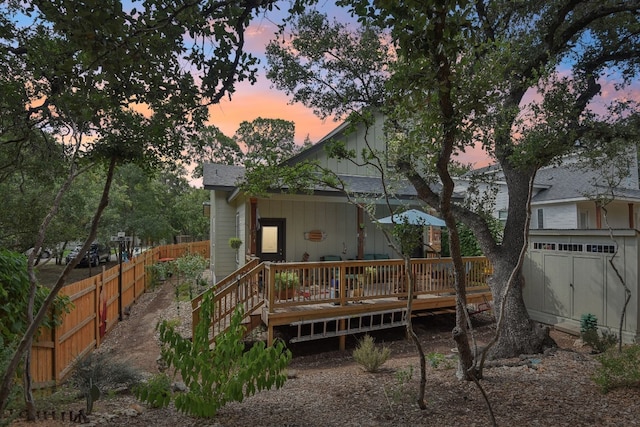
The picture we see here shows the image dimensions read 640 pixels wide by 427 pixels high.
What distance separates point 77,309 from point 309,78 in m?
6.64

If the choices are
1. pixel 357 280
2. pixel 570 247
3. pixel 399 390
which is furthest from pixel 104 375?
pixel 570 247

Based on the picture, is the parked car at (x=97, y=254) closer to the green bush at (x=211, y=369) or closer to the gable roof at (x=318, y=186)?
the gable roof at (x=318, y=186)

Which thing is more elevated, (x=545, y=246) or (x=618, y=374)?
(x=545, y=246)

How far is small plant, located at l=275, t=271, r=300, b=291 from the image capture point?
7.76m

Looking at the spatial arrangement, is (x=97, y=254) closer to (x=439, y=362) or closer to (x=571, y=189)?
(x=439, y=362)

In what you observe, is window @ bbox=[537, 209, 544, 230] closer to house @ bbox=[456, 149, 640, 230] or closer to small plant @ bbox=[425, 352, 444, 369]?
house @ bbox=[456, 149, 640, 230]

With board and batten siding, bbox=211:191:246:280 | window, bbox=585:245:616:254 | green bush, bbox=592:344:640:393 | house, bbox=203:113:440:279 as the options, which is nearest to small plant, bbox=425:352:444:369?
green bush, bbox=592:344:640:393

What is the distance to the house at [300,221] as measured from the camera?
1090cm

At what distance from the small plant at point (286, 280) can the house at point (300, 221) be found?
273 cm

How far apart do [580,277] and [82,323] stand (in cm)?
1049

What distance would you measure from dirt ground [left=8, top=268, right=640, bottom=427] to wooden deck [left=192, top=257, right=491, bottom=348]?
115cm

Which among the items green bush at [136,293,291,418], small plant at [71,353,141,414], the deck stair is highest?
green bush at [136,293,291,418]

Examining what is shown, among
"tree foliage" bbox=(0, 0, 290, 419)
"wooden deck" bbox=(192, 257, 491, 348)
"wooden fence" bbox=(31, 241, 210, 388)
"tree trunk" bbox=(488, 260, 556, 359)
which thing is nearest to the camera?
"tree foliage" bbox=(0, 0, 290, 419)

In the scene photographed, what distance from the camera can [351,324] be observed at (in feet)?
28.5
